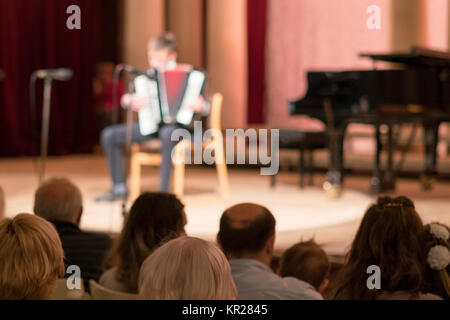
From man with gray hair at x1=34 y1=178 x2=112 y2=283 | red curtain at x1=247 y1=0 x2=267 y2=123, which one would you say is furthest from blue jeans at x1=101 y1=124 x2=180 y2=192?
red curtain at x1=247 y1=0 x2=267 y2=123

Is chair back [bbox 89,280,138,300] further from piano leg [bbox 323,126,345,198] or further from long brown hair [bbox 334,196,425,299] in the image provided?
piano leg [bbox 323,126,345,198]

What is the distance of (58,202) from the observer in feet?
9.09

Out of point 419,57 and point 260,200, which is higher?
point 419,57

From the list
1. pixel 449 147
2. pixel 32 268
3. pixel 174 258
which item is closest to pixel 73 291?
pixel 32 268

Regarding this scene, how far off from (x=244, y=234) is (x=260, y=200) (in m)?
3.84

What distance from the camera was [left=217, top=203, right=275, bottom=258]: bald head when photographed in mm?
2197

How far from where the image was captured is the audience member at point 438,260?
208 centimetres

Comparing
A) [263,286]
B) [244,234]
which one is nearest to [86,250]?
[244,234]

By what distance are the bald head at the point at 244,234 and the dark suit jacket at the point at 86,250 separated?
0.62 metres
